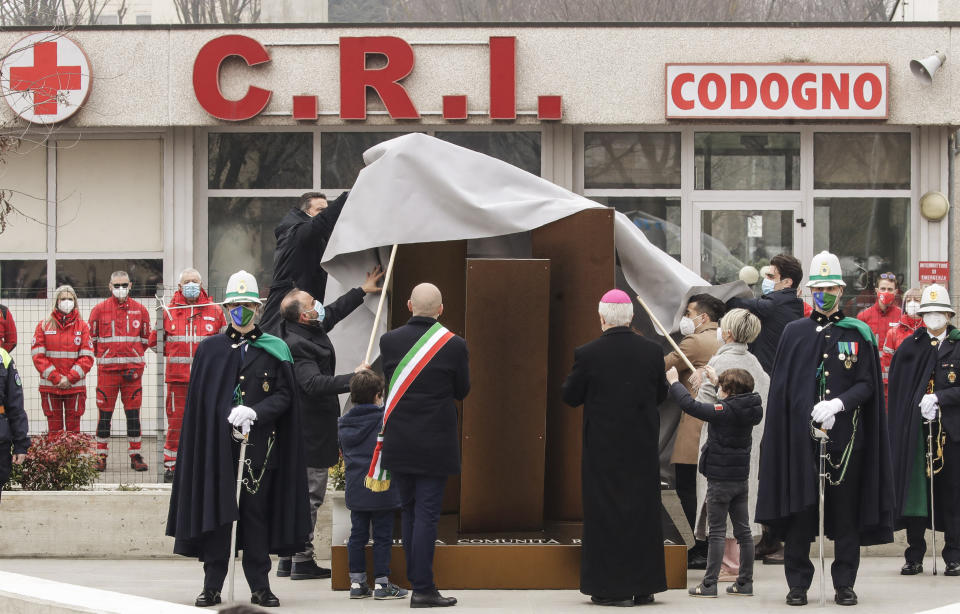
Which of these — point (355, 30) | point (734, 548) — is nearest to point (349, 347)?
point (734, 548)

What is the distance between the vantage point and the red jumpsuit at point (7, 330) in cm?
1290

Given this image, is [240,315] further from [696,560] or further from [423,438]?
[696,560]

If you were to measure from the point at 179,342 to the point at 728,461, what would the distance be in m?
5.72

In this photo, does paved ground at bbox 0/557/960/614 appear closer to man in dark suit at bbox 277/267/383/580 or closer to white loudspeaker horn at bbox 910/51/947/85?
man in dark suit at bbox 277/267/383/580

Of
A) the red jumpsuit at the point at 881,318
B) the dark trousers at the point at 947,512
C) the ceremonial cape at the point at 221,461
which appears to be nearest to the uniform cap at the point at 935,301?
the dark trousers at the point at 947,512

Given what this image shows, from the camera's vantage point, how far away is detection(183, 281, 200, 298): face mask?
12898 millimetres

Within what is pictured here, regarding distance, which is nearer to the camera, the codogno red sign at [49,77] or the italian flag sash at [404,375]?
the italian flag sash at [404,375]

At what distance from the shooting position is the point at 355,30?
16953 mm

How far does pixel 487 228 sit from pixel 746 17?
98.4 ft

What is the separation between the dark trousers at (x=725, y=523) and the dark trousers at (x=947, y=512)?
5.91 feet

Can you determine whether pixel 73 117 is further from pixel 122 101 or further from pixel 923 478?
pixel 923 478

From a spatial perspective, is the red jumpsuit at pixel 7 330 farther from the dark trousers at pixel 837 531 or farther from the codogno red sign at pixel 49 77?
the dark trousers at pixel 837 531

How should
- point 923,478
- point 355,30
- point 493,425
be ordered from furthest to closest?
point 355,30
point 923,478
point 493,425

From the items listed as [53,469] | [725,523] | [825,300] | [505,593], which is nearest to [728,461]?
[725,523]
